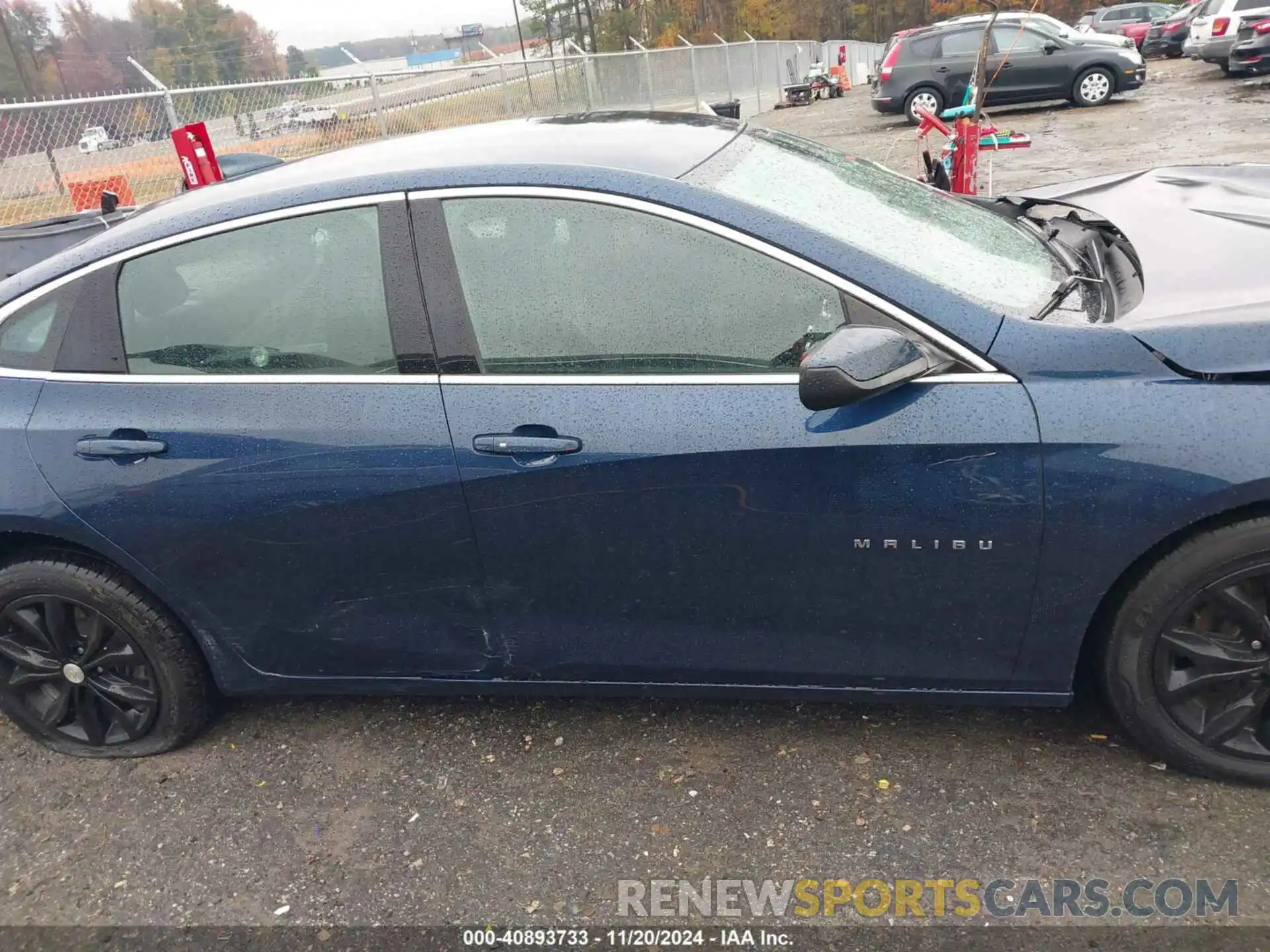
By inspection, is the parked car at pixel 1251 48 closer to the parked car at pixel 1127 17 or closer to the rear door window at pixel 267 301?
the parked car at pixel 1127 17

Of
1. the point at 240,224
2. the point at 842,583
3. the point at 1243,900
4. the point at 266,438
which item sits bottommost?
the point at 1243,900

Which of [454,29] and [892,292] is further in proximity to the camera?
[454,29]

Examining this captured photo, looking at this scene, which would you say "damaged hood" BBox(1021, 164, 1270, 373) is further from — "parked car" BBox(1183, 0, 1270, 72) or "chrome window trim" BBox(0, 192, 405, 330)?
"parked car" BBox(1183, 0, 1270, 72)

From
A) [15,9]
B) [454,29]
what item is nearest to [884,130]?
[15,9]

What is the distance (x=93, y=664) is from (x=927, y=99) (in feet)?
58.8

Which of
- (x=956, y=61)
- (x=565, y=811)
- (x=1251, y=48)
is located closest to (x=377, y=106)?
Result: (x=956, y=61)

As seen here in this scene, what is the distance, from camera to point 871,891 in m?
2.16

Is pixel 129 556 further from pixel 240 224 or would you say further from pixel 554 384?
pixel 554 384

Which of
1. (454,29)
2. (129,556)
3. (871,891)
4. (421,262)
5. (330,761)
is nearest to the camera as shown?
(871,891)

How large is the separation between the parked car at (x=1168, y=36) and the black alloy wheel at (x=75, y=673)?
29337 millimetres

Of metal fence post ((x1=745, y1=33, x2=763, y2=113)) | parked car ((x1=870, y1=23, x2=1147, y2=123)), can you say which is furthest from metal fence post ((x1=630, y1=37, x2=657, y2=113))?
metal fence post ((x1=745, y1=33, x2=763, y2=113))

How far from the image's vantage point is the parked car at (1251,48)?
15883 mm

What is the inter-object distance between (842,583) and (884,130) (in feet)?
57.4

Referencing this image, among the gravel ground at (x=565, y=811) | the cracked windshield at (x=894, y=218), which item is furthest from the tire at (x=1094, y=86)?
the gravel ground at (x=565, y=811)
